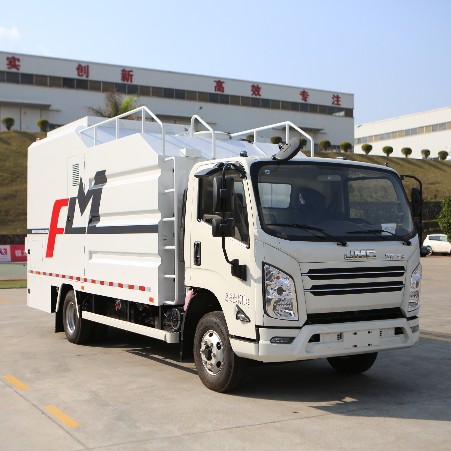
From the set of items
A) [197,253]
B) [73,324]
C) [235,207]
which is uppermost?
[235,207]

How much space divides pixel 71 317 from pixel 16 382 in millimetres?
2870

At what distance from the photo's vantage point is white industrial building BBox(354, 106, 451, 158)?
284ft

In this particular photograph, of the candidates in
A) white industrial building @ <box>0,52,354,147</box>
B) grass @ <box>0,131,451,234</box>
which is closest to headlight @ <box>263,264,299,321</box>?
grass @ <box>0,131,451,234</box>

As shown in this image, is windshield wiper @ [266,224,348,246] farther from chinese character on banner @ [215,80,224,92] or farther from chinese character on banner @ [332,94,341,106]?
chinese character on banner @ [332,94,341,106]

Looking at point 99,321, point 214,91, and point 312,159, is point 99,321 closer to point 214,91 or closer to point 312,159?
point 312,159

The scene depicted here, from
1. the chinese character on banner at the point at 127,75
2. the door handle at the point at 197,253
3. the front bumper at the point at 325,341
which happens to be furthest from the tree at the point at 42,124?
A: the front bumper at the point at 325,341

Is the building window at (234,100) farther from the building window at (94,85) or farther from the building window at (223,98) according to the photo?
the building window at (94,85)

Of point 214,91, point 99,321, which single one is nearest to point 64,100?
point 214,91

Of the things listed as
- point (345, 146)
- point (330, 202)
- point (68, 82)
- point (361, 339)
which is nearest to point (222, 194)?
point (330, 202)

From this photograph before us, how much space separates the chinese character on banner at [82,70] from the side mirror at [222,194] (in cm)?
5935

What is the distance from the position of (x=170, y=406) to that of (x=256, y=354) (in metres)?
1.04

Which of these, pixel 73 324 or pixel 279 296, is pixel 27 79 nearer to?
pixel 73 324

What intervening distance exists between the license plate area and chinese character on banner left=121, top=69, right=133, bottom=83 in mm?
60805

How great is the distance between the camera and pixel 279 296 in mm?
6598
